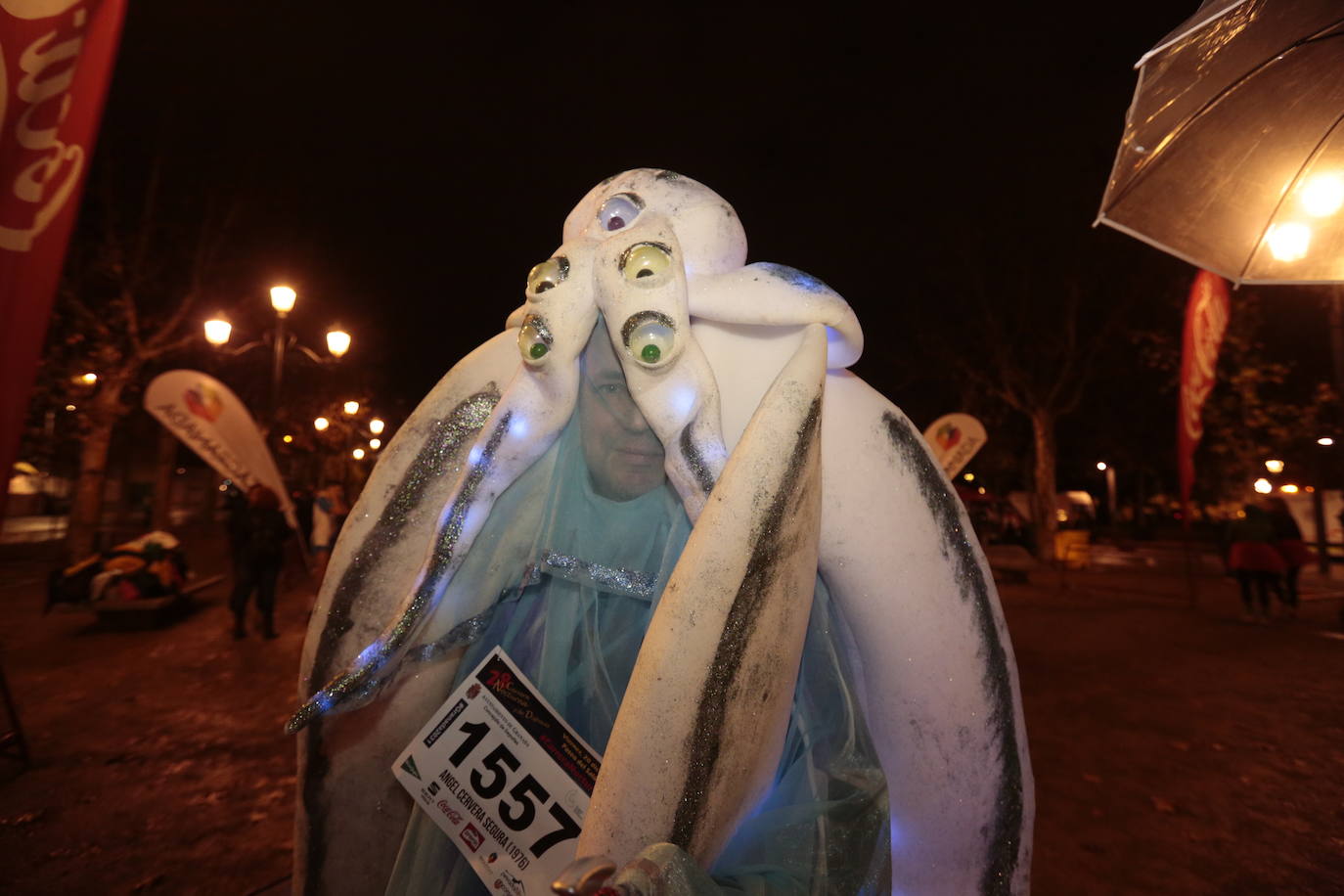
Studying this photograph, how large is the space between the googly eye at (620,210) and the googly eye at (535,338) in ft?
0.84

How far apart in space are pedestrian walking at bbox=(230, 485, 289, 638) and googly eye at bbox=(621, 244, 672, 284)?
750cm

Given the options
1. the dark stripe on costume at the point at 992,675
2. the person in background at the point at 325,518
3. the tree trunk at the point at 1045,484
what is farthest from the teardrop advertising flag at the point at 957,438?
the dark stripe on costume at the point at 992,675

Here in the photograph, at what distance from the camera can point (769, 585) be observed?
3.71 feet

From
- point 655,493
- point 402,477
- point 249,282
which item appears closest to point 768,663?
point 655,493

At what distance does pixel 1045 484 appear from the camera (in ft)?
52.1

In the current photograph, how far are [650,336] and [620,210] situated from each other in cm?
34

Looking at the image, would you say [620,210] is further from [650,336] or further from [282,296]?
[282,296]

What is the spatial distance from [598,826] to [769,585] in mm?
445

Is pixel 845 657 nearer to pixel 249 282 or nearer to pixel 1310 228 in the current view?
pixel 1310 228

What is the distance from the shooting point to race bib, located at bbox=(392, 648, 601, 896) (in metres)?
1.38

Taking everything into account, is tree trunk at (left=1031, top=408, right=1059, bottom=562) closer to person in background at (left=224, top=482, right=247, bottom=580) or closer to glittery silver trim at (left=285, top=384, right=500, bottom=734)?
person in background at (left=224, top=482, right=247, bottom=580)

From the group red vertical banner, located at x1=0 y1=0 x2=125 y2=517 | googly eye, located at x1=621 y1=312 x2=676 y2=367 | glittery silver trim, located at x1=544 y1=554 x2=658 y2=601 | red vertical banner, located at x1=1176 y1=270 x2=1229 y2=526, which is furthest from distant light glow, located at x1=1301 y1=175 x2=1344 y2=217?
red vertical banner, located at x1=1176 y1=270 x2=1229 y2=526

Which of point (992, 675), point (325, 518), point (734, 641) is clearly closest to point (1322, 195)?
point (992, 675)

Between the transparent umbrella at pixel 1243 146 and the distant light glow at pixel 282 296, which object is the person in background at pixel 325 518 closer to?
the distant light glow at pixel 282 296
